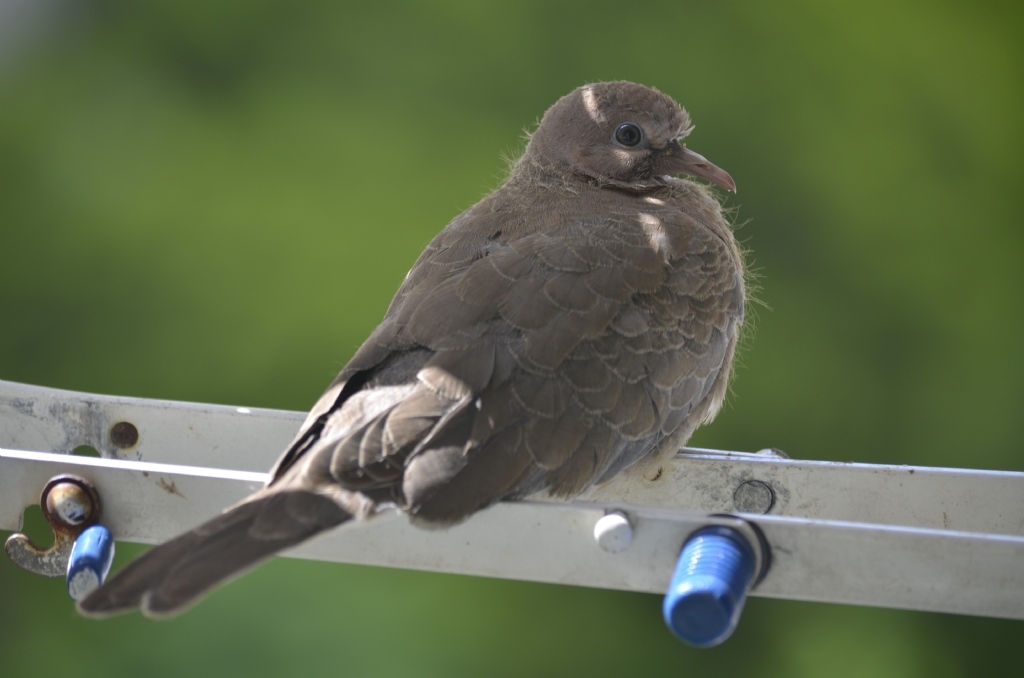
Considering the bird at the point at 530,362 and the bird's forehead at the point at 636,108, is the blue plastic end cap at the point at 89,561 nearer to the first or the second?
the bird at the point at 530,362

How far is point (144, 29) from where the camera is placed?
2758mm

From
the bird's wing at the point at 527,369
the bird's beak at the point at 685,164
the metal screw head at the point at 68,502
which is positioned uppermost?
the bird's beak at the point at 685,164

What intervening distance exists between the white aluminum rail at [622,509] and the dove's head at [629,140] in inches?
22.8

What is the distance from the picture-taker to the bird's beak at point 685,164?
1837mm

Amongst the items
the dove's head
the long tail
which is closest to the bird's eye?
the dove's head

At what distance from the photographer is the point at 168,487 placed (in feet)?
3.58

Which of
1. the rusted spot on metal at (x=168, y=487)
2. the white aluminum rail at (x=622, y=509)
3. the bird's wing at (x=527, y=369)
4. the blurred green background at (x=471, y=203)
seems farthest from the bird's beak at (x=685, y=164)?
the rusted spot on metal at (x=168, y=487)

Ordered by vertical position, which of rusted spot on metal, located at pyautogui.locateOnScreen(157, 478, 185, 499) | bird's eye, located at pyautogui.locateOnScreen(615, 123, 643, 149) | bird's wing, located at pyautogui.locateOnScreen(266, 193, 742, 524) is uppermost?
bird's eye, located at pyautogui.locateOnScreen(615, 123, 643, 149)

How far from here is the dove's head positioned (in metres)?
1.81

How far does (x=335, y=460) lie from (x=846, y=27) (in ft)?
7.54

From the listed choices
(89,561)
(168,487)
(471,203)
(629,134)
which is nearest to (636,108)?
(629,134)

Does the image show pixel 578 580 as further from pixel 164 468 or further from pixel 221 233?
pixel 221 233

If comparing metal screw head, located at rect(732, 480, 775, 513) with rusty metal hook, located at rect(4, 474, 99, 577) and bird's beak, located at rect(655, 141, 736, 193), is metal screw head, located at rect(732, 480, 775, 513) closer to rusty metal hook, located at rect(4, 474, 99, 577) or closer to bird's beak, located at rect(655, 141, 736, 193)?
bird's beak, located at rect(655, 141, 736, 193)

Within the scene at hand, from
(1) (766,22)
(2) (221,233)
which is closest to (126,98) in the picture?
(2) (221,233)
